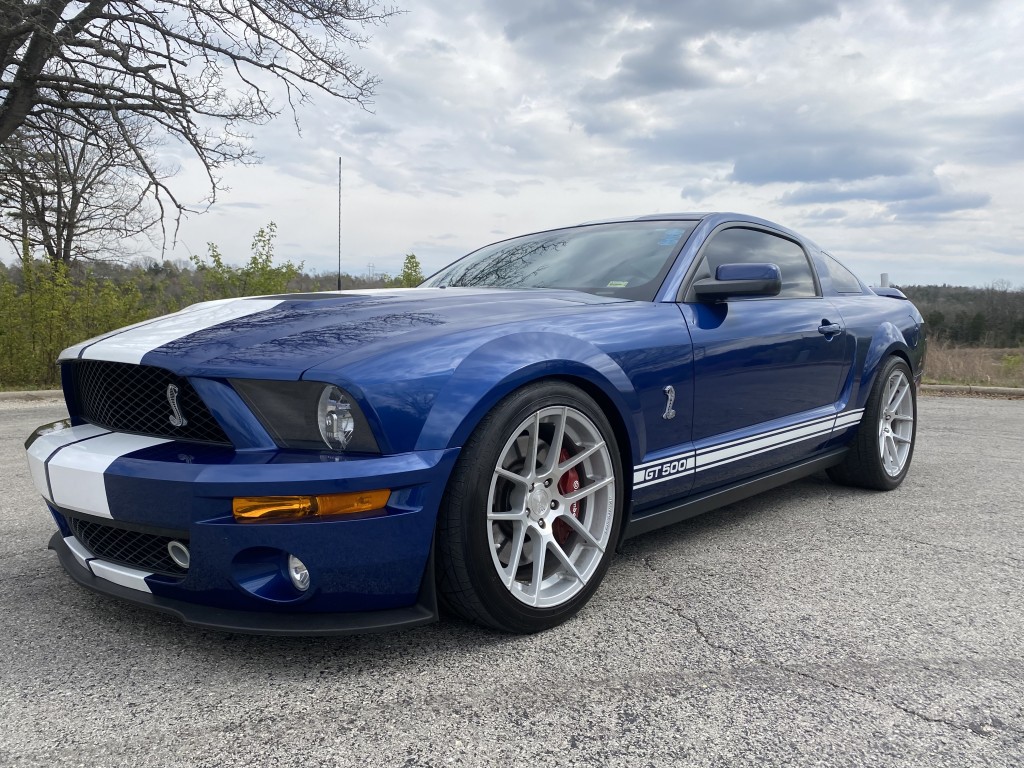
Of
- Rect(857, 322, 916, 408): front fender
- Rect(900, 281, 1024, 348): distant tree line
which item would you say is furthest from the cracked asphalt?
Rect(900, 281, 1024, 348): distant tree line

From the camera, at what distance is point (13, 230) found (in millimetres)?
17312

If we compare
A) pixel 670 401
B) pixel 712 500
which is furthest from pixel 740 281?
pixel 712 500

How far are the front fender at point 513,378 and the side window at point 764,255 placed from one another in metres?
0.84

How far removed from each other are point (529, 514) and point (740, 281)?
1248 mm

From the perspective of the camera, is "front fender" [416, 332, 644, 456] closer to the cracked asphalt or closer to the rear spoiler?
the cracked asphalt

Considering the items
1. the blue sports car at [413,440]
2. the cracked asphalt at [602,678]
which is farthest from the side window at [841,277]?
the cracked asphalt at [602,678]

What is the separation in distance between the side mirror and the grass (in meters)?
8.76

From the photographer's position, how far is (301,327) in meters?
2.20

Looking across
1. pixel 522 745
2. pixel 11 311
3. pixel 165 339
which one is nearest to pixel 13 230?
pixel 11 311

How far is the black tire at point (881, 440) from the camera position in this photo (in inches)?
154

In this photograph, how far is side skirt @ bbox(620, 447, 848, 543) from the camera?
2611 millimetres

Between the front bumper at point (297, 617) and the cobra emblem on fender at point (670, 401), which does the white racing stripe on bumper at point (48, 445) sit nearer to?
the front bumper at point (297, 617)

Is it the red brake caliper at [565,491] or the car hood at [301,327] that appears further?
the red brake caliper at [565,491]

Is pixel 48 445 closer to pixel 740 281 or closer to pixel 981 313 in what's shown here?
pixel 740 281
